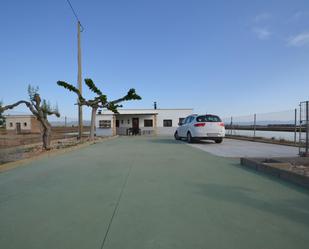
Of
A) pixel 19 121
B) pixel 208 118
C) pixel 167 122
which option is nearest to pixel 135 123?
pixel 167 122

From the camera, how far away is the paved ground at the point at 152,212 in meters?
1.58

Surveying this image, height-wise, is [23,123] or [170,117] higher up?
[170,117]

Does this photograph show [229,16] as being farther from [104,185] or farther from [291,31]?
[104,185]

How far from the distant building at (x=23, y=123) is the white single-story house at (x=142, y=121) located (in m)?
16.0

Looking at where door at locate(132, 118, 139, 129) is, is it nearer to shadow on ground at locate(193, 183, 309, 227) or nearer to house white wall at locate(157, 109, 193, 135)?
house white wall at locate(157, 109, 193, 135)

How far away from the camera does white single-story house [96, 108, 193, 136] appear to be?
66.5 ft

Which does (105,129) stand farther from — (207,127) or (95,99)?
(207,127)

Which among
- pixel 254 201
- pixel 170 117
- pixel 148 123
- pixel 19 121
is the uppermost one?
pixel 170 117

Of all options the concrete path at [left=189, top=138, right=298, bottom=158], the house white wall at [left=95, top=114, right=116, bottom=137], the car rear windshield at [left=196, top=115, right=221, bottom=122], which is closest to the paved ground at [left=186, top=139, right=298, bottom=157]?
the concrete path at [left=189, top=138, right=298, bottom=158]

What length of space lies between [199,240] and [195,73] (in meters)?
19.2

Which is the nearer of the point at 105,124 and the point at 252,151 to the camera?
the point at 252,151

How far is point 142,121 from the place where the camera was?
2111cm

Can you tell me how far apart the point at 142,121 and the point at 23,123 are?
23.4m

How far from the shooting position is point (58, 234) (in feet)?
5.49
